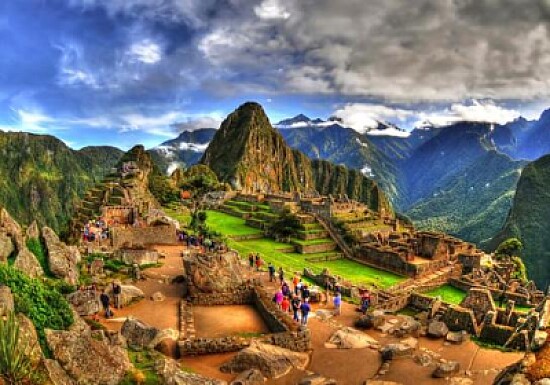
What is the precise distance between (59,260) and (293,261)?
29165mm

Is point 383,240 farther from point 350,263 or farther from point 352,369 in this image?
point 352,369

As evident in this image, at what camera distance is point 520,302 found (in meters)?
37.3

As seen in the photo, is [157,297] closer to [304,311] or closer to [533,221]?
[304,311]

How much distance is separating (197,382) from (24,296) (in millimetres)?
5549

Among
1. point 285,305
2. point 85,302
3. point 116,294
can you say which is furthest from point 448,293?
point 85,302

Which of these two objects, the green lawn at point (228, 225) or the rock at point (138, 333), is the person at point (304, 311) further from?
the green lawn at point (228, 225)

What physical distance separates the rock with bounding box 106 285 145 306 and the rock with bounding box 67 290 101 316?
1.59 meters

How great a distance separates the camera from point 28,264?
18188mm

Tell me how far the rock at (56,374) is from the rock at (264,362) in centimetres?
608

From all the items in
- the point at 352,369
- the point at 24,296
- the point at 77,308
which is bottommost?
the point at 352,369

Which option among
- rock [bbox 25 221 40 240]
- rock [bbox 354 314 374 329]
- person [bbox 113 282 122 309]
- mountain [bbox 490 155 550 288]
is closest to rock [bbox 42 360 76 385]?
person [bbox 113 282 122 309]

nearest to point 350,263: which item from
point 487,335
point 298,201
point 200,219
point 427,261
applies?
point 427,261

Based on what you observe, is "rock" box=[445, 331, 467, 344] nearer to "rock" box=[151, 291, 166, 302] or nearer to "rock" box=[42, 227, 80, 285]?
"rock" box=[151, 291, 166, 302]

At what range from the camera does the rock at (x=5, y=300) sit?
1140 cm
